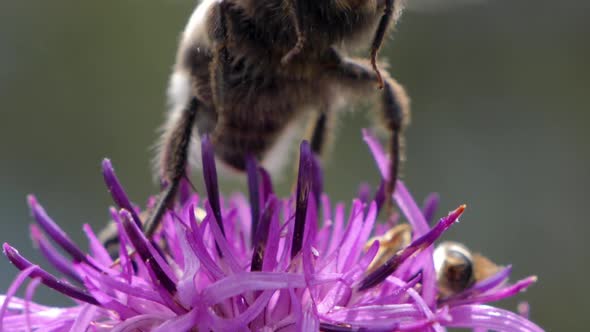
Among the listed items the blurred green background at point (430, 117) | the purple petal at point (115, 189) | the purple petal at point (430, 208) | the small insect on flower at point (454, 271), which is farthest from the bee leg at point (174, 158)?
the blurred green background at point (430, 117)

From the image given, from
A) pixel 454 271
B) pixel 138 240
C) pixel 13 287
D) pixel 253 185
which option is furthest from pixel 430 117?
pixel 13 287

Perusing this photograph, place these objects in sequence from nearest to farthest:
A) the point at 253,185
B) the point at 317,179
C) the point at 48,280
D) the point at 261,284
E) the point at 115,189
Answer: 1. the point at 261,284
2. the point at 48,280
3. the point at 115,189
4. the point at 253,185
5. the point at 317,179

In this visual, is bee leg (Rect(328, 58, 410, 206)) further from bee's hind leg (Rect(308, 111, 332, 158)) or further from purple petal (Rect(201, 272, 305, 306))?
purple petal (Rect(201, 272, 305, 306))

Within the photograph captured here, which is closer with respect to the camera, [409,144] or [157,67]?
[157,67]

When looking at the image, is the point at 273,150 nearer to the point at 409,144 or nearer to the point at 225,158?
the point at 225,158

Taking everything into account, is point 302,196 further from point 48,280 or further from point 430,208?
point 430,208

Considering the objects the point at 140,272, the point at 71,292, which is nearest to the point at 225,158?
the point at 140,272
